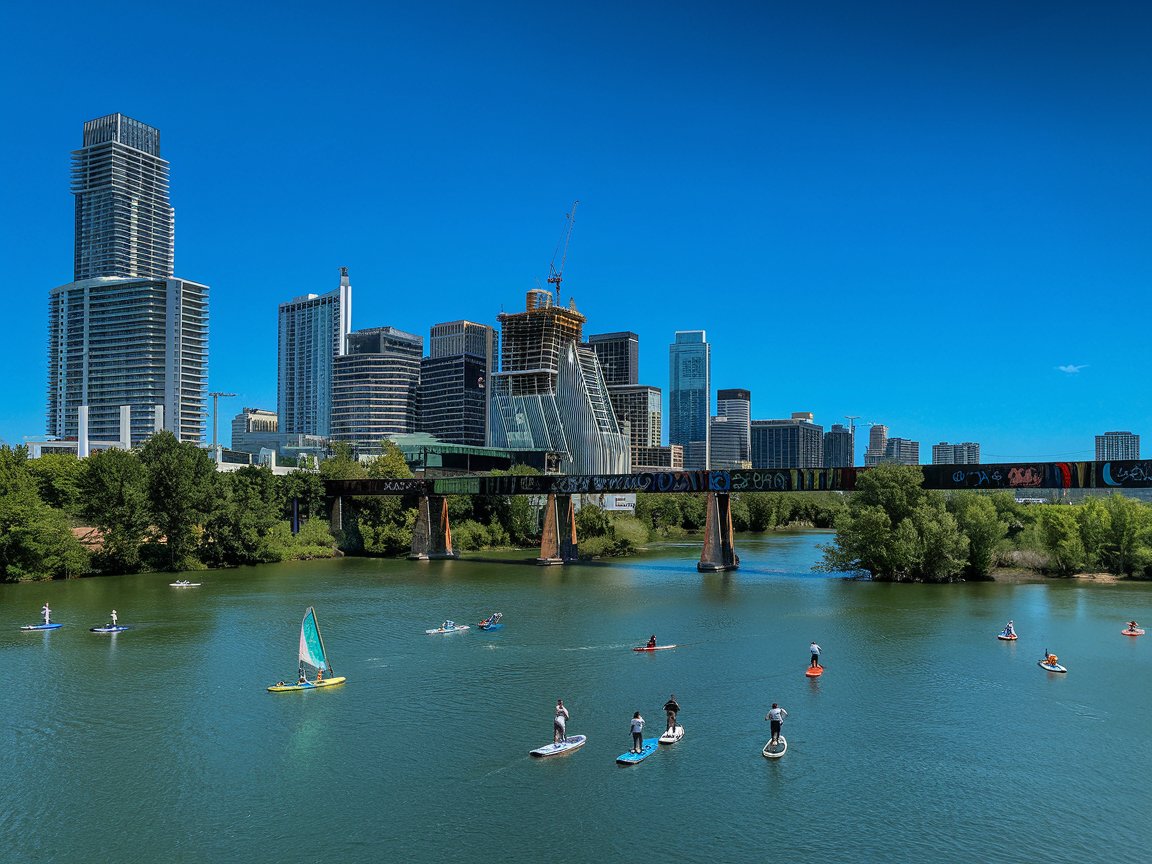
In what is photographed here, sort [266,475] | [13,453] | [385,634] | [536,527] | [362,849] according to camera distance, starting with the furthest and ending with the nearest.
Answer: [536,527] < [266,475] < [13,453] < [385,634] < [362,849]

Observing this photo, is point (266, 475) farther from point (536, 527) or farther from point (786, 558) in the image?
point (786, 558)

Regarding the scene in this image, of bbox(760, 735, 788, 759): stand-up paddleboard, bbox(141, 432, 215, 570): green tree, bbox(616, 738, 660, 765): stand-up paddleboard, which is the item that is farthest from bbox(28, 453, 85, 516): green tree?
bbox(760, 735, 788, 759): stand-up paddleboard

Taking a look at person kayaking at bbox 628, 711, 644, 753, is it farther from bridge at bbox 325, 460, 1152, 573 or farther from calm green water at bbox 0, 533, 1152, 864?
bridge at bbox 325, 460, 1152, 573

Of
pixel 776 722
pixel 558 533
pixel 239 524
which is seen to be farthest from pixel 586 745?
pixel 239 524

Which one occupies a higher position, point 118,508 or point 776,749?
point 118,508

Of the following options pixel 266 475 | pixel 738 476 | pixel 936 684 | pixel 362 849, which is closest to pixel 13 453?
pixel 266 475

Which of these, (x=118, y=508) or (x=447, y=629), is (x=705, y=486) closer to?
(x=447, y=629)

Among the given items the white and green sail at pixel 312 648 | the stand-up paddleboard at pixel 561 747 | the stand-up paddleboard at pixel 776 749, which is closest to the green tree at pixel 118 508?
the white and green sail at pixel 312 648
